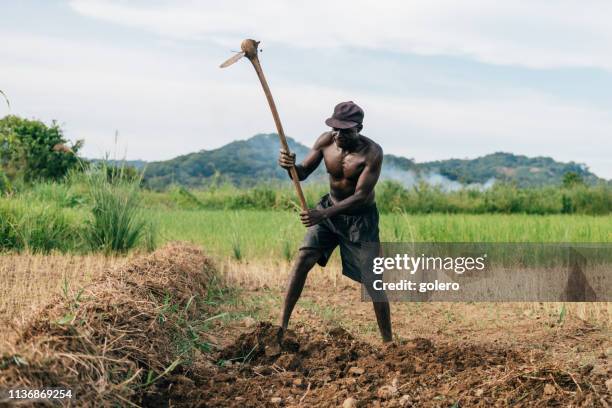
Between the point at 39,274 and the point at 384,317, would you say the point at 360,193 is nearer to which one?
the point at 384,317

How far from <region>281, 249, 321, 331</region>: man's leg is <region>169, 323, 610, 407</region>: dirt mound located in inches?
7.7

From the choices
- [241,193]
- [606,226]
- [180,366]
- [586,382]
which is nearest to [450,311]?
[586,382]

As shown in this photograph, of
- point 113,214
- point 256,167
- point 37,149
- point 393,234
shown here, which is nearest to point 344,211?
point 393,234

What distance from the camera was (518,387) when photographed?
429cm

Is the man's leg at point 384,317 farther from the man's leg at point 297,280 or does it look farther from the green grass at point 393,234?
the green grass at point 393,234

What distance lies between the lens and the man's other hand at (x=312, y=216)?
17.0ft

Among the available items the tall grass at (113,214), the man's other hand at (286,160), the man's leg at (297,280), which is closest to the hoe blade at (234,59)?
the man's other hand at (286,160)

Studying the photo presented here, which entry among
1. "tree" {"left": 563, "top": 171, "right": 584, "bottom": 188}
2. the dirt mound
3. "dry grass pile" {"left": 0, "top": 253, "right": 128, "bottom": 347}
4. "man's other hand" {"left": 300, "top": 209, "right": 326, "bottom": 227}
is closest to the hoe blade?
"man's other hand" {"left": 300, "top": 209, "right": 326, "bottom": 227}

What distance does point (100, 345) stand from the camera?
3.99 meters

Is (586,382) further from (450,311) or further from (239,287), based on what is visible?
(239,287)

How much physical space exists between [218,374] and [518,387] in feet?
5.65

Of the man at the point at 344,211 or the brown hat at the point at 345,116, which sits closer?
the brown hat at the point at 345,116

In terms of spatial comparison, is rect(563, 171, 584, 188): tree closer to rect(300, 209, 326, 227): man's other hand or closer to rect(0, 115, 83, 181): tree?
rect(0, 115, 83, 181): tree

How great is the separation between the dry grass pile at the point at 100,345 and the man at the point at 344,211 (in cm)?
102
